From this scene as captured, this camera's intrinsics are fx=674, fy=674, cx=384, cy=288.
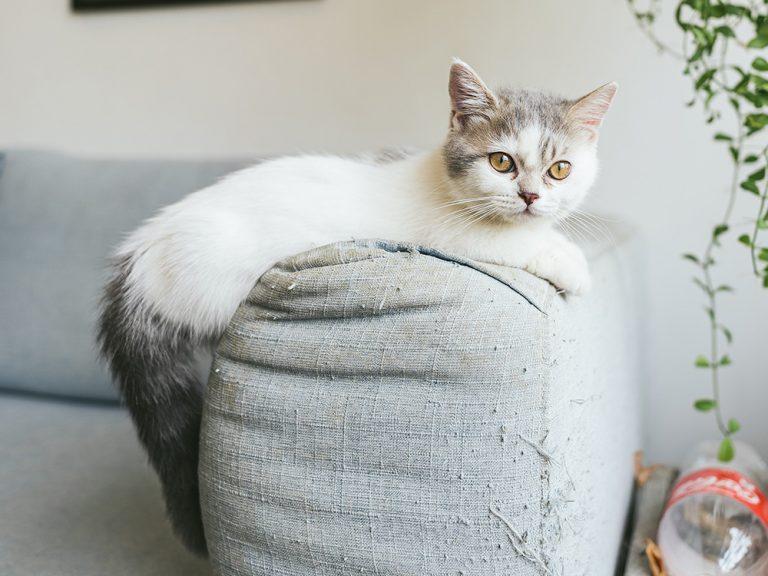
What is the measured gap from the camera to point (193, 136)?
1.89 m

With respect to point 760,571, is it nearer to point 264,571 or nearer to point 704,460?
point 704,460

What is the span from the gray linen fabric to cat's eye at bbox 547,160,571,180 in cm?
18

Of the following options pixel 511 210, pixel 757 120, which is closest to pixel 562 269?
pixel 511 210

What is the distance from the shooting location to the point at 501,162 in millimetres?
833

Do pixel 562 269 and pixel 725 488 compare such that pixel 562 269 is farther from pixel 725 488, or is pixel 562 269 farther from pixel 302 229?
pixel 725 488

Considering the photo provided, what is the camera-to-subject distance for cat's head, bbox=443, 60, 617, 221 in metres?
0.82

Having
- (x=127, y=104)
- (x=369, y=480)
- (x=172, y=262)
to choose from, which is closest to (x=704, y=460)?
(x=369, y=480)

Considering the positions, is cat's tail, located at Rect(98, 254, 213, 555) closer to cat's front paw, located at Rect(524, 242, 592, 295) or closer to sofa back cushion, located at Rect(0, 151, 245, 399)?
cat's front paw, located at Rect(524, 242, 592, 295)

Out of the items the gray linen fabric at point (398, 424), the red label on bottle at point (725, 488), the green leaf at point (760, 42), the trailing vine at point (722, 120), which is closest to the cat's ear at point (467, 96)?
the gray linen fabric at point (398, 424)

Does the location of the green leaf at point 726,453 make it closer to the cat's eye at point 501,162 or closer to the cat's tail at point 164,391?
the cat's eye at point 501,162

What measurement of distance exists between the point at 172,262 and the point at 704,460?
0.97 meters

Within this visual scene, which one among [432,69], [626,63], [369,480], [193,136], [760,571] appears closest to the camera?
[369,480]

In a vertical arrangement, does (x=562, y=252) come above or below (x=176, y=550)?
above

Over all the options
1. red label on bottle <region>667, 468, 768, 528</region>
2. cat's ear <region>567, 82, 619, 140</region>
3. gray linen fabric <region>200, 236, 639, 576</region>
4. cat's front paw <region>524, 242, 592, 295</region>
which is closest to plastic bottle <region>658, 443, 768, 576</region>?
red label on bottle <region>667, 468, 768, 528</region>
